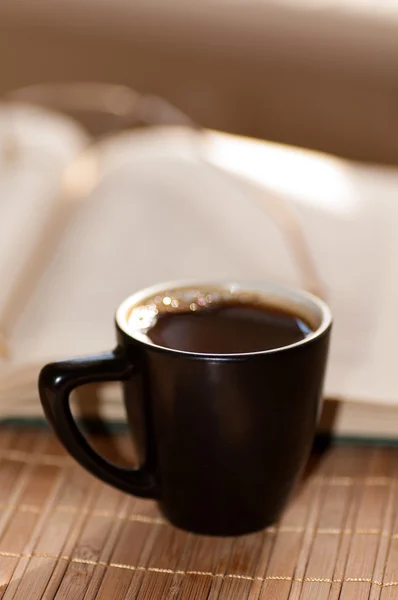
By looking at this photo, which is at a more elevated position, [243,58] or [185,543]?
[243,58]

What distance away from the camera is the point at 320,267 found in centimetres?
70

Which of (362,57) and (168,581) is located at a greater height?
(362,57)

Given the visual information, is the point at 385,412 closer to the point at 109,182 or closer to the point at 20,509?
the point at 20,509

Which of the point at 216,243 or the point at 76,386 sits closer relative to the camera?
the point at 76,386

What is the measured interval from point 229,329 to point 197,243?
25 cm

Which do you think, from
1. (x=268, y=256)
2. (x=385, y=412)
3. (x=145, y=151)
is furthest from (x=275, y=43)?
(x=385, y=412)

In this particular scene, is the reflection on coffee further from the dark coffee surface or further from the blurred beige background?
the blurred beige background

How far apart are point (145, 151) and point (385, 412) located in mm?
410

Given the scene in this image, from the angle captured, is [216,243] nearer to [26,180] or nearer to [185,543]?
[26,180]

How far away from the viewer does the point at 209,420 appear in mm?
439

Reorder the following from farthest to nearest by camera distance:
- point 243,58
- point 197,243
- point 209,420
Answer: point 243,58 < point 197,243 < point 209,420

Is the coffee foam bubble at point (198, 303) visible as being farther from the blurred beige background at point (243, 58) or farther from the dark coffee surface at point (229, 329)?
the blurred beige background at point (243, 58)

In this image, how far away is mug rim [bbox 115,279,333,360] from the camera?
43cm

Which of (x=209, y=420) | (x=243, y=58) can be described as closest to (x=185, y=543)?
(x=209, y=420)
